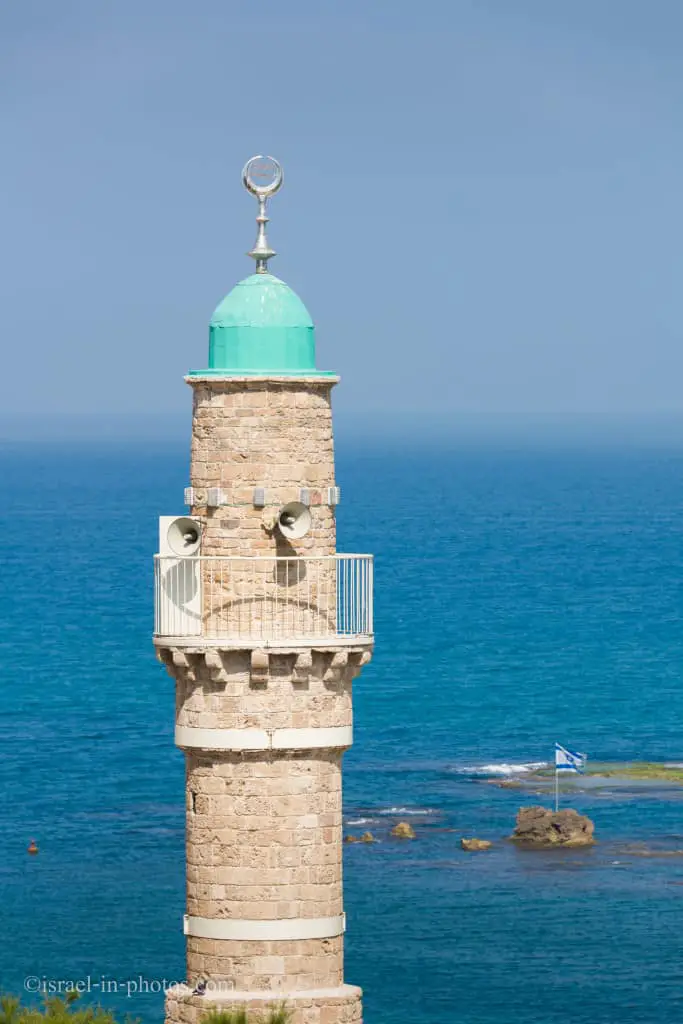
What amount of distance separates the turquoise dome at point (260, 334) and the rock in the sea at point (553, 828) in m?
78.2

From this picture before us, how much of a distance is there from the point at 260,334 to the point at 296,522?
244cm

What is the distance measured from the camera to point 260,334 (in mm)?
40375

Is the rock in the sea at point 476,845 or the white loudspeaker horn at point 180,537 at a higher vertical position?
the white loudspeaker horn at point 180,537

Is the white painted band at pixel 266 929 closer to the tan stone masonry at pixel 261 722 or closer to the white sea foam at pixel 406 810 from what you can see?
the tan stone masonry at pixel 261 722

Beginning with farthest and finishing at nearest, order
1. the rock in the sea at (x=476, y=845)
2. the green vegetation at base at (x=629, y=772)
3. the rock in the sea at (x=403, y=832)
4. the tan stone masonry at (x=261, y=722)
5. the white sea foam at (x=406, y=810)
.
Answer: the green vegetation at base at (x=629, y=772)
the white sea foam at (x=406, y=810)
the rock in the sea at (x=403, y=832)
the rock in the sea at (x=476, y=845)
the tan stone masonry at (x=261, y=722)

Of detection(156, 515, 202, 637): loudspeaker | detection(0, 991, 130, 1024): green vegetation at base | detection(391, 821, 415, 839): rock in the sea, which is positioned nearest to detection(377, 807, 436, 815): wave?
detection(391, 821, 415, 839): rock in the sea

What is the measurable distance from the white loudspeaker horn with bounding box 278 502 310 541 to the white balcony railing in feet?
1.05

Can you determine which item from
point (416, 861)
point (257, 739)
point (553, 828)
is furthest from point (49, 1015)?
point (553, 828)

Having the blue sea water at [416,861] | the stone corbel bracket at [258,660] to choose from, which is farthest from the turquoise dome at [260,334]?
the blue sea water at [416,861]

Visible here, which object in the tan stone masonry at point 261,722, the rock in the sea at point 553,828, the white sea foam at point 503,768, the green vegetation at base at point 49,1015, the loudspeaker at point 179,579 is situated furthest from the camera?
the white sea foam at point 503,768

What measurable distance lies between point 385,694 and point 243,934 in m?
128

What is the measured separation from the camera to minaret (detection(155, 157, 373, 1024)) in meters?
40.3

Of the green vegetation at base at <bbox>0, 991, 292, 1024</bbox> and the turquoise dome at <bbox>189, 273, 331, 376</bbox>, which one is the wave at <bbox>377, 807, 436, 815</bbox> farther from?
the turquoise dome at <bbox>189, 273, 331, 376</bbox>

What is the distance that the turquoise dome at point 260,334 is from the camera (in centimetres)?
4034
